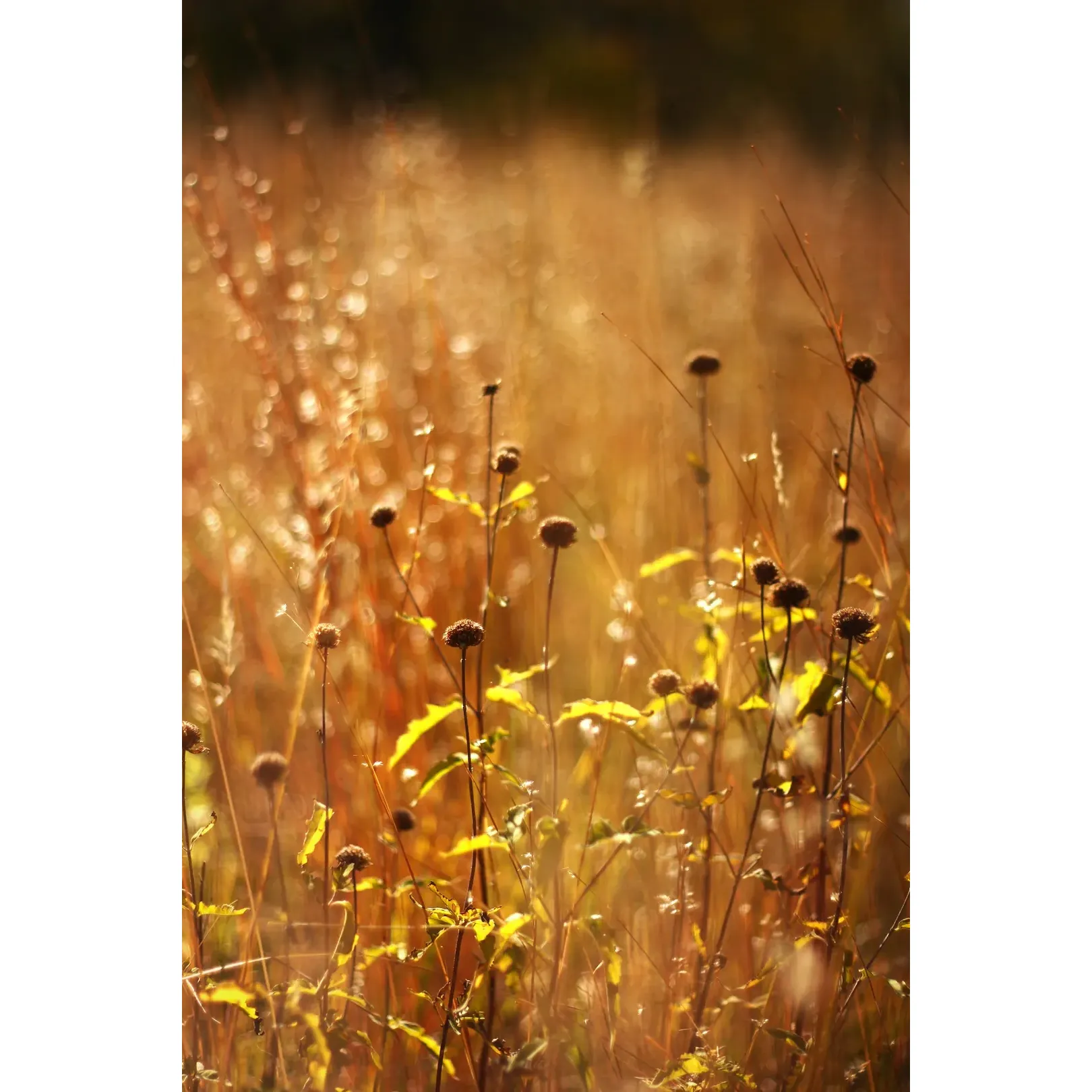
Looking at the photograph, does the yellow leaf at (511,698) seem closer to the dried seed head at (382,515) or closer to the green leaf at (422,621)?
the green leaf at (422,621)

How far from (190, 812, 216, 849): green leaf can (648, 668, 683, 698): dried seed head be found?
0.54 m

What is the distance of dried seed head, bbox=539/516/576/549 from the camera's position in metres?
1.05

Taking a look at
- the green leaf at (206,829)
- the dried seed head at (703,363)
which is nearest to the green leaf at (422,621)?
the green leaf at (206,829)

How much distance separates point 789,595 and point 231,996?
0.80m

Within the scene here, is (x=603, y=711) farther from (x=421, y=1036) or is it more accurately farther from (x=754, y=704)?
(x=421, y=1036)

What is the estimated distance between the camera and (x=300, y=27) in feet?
3.52

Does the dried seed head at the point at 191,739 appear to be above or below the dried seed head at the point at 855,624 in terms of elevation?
below

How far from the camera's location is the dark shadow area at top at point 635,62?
1.05 meters

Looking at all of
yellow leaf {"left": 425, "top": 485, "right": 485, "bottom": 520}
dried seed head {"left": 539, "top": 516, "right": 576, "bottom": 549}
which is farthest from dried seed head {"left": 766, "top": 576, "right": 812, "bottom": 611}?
yellow leaf {"left": 425, "top": 485, "right": 485, "bottom": 520}

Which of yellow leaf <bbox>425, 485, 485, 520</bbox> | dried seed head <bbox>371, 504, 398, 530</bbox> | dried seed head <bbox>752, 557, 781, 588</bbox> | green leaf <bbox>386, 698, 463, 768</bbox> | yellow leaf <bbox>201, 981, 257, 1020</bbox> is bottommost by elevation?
yellow leaf <bbox>201, 981, 257, 1020</bbox>

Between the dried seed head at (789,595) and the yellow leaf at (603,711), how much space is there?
8.1 inches

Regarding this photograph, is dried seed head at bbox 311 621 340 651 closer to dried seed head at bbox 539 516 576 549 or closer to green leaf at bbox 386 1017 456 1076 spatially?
dried seed head at bbox 539 516 576 549
